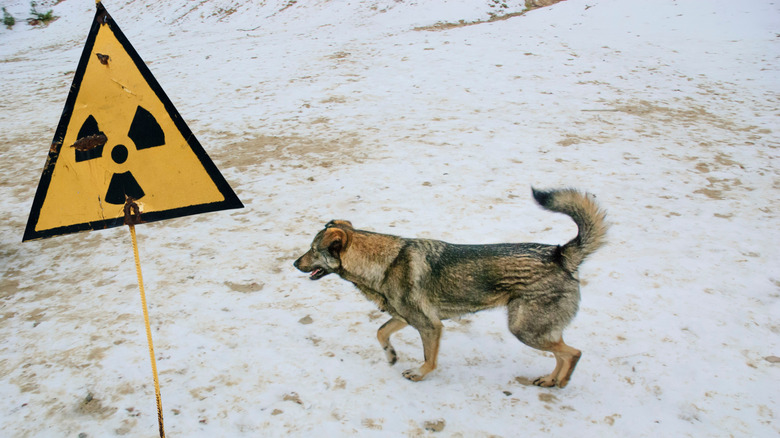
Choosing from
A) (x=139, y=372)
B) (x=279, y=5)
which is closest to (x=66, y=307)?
(x=139, y=372)

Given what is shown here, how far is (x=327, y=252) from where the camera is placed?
12.6ft

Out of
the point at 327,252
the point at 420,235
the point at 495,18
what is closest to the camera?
the point at 327,252

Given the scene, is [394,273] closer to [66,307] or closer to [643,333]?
[643,333]

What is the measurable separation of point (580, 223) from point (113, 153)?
9.86ft

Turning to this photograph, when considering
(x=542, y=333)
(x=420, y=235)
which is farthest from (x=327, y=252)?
(x=420, y=235)

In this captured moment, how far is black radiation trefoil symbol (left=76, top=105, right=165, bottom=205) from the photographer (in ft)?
9.11

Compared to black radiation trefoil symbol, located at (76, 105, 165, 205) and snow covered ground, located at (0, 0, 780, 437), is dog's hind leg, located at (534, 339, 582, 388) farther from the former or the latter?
black radiation trefoil symbol, located at (76, 105, 165, 205)

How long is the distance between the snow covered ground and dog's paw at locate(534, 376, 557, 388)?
0.11 meters

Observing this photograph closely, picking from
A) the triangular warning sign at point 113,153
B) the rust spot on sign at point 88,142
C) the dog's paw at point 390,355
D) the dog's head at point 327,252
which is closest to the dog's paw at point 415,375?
the dog's paw at point 390,355

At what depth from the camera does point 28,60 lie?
16.2 metres

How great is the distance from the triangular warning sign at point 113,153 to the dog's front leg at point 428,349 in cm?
174

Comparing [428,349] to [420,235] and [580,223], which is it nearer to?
[580,223]

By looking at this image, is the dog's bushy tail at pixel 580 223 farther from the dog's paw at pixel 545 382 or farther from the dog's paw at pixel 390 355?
the dog's paw at pixel 390 355

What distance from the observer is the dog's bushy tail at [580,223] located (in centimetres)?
354
